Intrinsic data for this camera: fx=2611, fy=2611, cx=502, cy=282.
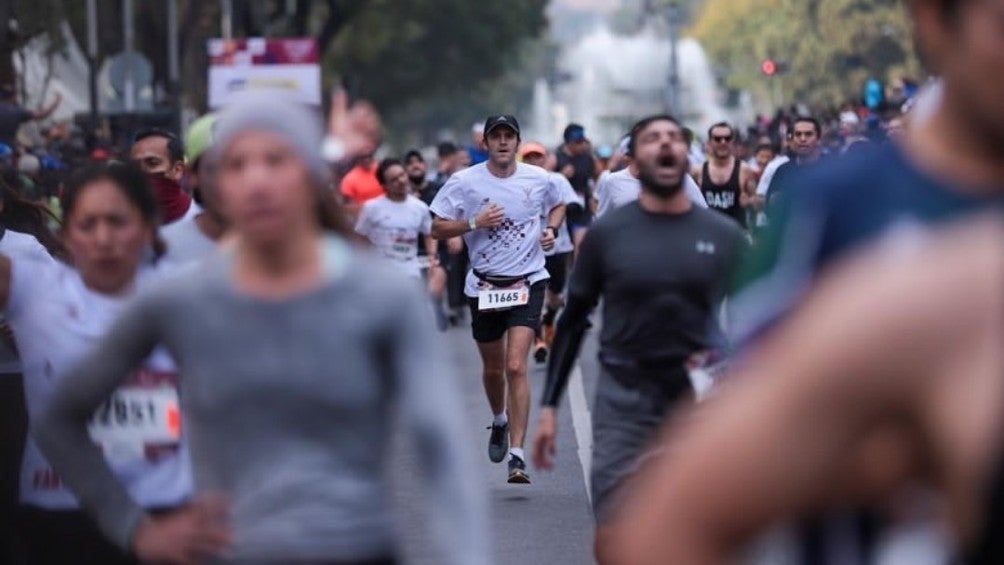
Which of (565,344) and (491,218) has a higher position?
(565,344)

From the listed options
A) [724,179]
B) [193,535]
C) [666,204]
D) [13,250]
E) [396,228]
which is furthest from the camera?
[396,228]

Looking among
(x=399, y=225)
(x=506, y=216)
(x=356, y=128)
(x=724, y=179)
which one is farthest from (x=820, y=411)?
(x=399, y=225)

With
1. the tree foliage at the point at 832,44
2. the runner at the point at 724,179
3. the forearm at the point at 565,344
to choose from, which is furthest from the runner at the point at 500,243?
the tree foliage at the point at 832,44

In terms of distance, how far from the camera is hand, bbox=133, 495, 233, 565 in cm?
425

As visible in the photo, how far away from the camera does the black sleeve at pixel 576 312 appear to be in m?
8.00

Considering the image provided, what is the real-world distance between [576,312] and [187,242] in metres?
1.69

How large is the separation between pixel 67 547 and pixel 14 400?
5.76ft

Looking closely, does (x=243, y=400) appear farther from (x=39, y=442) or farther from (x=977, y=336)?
(x=977, y=336)

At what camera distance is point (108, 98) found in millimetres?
49875

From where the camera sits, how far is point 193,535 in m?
4.30

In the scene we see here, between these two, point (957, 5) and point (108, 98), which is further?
point (108, 98)

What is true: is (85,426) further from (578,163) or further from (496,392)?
(578,163)

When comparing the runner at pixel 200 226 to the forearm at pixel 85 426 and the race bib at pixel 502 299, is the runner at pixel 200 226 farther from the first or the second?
the race bib at pixel 502 299

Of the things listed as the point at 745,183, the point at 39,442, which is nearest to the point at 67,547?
the point at 39,442
